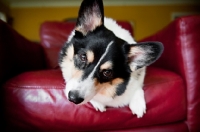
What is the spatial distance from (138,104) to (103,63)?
27 cm

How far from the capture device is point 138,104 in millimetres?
1068

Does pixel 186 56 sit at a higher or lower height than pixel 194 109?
higher

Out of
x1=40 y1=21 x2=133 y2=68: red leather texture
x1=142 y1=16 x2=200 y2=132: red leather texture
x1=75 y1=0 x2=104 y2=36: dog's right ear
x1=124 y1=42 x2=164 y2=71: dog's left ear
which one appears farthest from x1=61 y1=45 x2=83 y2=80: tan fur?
x1=40 y1=21 x2=133 y2=68: red leather texture

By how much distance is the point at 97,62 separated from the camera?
3.17 feet

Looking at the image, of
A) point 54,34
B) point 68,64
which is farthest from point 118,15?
point 68,64

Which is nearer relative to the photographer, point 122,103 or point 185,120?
point 122,103

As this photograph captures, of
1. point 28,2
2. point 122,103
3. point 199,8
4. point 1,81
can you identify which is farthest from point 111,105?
point 199,8

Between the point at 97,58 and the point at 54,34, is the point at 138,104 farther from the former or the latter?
the point at 54,34

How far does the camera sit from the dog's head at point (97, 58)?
0.95 m

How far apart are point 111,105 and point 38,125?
0.35m

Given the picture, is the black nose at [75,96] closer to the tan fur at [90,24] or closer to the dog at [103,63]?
the dog at [103,63]

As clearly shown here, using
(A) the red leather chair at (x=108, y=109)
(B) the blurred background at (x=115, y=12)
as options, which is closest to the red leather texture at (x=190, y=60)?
(A) the red leather chair at (x=108, y=109)

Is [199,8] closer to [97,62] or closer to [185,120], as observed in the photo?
[185,120]

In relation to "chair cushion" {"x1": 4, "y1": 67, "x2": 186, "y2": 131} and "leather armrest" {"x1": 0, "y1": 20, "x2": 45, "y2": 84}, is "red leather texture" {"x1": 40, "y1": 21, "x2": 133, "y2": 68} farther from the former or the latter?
"chair cushion" {"x1": 4, "y1": 67, "x2": 186, "y2": 131}
